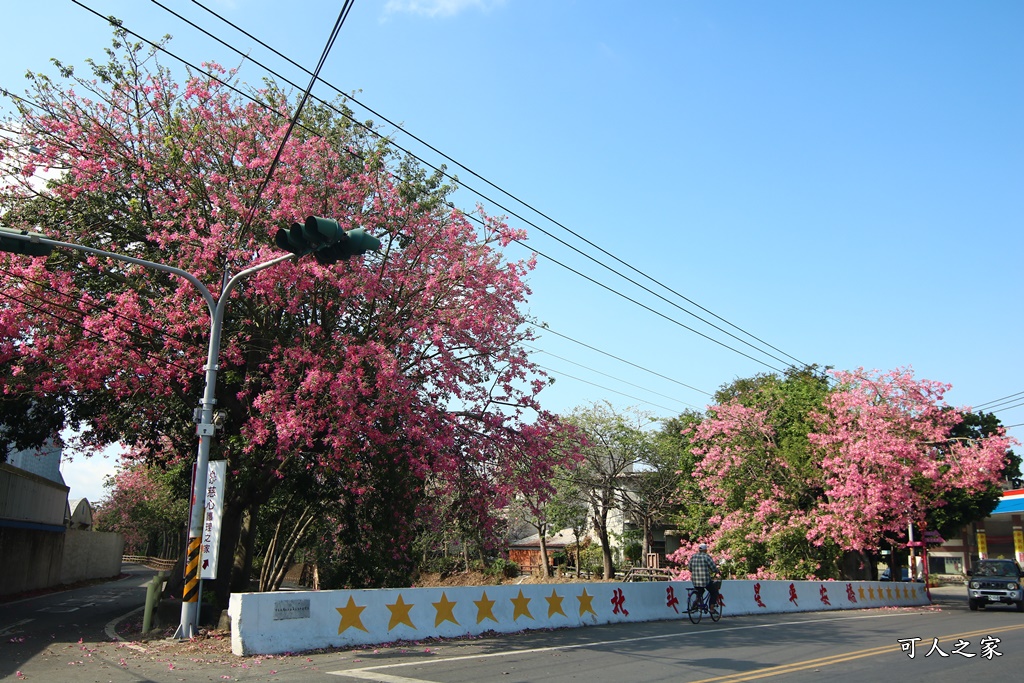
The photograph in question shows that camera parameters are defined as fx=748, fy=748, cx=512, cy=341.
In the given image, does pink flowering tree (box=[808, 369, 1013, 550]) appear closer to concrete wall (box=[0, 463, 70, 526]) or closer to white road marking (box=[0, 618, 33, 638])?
white road marking (box=[0, 618, 33, 638])

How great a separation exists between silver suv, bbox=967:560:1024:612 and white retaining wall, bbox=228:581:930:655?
9.34 metres

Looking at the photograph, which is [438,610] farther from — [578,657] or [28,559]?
[28,559]

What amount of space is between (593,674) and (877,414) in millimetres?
22737

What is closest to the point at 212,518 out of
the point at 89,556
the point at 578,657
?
the point at 578,657

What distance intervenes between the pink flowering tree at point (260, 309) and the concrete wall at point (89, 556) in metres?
26.2

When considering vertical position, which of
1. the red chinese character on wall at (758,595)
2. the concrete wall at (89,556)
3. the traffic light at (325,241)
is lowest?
the concrete wall at (89,556)

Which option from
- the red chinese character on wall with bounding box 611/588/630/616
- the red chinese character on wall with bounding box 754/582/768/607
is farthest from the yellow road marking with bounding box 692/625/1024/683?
the red chinese character on wall with bounding box 754/582/768/607

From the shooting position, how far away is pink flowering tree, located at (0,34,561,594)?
14672 millimetres

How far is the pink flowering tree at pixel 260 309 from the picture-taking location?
48.1ft

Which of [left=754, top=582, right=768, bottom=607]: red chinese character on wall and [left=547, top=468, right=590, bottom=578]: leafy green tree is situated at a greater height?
[left=547, top=468, right=590, bottom=578]: leafy green tree

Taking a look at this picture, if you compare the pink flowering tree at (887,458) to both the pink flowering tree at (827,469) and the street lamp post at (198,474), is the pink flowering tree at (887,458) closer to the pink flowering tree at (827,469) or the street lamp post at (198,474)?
the pink flowering tree at (827,469)

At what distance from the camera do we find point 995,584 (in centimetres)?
2478

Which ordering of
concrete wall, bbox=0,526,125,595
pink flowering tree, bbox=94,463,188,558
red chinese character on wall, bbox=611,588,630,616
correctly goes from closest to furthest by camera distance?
red chinese character on wall, bbox=611,588,630,616, concrete wall, bbox=0,526,125,595, pink flowering tree, bbox=94,463,188,558

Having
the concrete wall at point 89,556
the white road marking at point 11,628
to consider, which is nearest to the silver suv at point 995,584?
the white road marking at point 11,628
